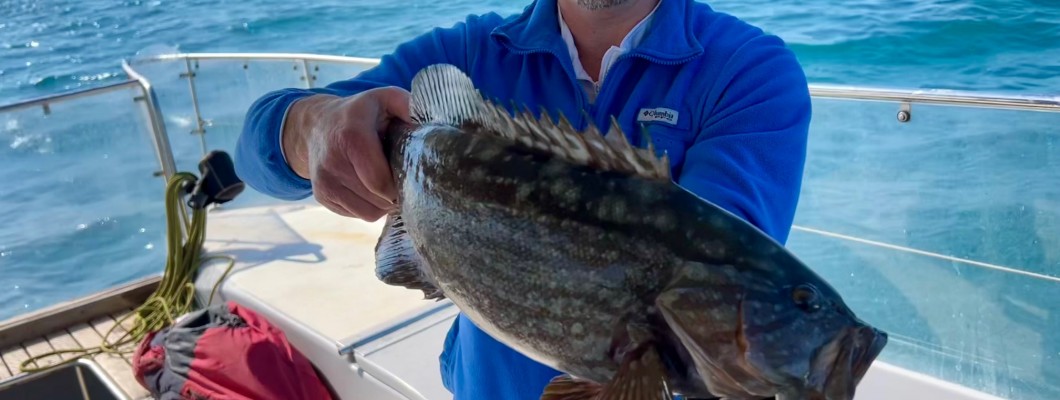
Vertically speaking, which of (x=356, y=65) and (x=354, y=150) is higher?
(x=354, y=150)

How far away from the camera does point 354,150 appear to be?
5.19 ft

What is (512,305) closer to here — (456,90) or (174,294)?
(456,90)

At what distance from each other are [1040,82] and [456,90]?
12.9 meters

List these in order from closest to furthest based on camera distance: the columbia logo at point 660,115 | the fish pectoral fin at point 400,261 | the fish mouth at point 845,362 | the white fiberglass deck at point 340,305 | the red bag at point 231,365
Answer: the fish mouth at point 845,362
the fish pectoral fin at point 400,261
the columbia logo at point 660,115
the white fiberglass deck at point 340,305
the red bag at point 231,365

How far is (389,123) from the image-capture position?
1.66m

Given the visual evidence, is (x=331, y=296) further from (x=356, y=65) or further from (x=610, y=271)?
(x=610, y=271)

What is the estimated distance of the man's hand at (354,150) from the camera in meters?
1.59

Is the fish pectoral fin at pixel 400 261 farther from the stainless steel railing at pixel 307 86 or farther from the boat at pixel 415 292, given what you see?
the stainless steel railing at pixel 307 86

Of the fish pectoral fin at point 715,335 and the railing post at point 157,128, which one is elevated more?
the fish pectoral fin at point 715,335

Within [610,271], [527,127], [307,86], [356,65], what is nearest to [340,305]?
[356,65]

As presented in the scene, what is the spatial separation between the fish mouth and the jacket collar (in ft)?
2.87

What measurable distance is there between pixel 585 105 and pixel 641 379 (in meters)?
0.93

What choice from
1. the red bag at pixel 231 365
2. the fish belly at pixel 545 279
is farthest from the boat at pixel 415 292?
the fish belly at pixel 545 279

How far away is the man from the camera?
1.61 m
